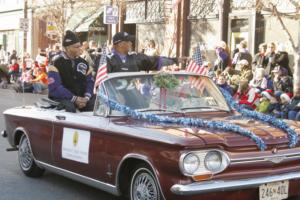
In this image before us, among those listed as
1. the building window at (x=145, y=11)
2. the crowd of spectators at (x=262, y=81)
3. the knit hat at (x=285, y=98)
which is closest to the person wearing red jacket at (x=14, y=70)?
the building window at (x=145, y=11)

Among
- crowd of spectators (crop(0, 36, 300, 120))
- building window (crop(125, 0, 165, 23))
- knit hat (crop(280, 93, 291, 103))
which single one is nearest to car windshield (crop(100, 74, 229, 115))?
crowd of spectators (crop(0, 36, 300, 120))

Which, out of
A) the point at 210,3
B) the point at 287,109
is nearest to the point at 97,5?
the point at 210,3

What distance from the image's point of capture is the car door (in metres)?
6.10

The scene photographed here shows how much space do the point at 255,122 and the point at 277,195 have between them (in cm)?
92

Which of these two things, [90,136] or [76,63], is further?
[76,63]

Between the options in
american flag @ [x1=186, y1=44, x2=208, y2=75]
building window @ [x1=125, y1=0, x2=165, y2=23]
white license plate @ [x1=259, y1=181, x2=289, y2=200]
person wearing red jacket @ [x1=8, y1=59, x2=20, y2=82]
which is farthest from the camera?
person wearing red jacket @ [x1=8, y1=59, x2=20, y2=82]

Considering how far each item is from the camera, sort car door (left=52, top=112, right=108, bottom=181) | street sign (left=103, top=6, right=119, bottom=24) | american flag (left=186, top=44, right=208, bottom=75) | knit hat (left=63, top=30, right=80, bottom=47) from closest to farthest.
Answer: car door (left=52, top=112, right=108, bottom=181), american flag (left=186, top=44, right=208, bottom=75), knit hat (left=63, top=30, right=80, bottom=47), street sign (left=103, top=6, right=119, bottom=24)

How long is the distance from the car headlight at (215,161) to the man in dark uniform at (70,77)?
8.88 ft

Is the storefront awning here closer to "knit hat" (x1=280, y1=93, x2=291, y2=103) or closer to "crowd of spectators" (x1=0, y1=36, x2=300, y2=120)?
"crowd of spectators" (x1=0, y1=36, x2=300, y2=120)

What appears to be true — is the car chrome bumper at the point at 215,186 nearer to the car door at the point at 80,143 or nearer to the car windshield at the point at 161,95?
the car door at the point at 80,143

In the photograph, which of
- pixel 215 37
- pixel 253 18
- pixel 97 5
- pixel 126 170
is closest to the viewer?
pixel 126 170

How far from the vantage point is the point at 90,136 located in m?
6.25

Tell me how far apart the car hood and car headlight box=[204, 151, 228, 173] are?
0.31ft

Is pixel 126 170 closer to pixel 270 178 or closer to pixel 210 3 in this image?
pixel 270 178
